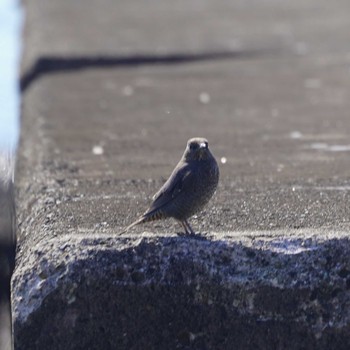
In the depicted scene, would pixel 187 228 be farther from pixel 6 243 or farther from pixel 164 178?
pixel 164 178

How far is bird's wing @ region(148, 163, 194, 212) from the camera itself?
209 inches

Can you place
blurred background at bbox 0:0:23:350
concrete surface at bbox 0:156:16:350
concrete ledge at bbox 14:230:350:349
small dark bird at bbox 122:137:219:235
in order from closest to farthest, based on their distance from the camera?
concrete ledge at bbox 14:230:350:349
small dark bird at bbox 122:137:219:235
concrete surface at bbox 0:156:16:350
blurred background at bbox 0:0:23:350

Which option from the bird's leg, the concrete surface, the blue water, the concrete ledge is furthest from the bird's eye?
the blue water

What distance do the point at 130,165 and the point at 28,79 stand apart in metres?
4.38

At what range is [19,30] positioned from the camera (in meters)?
16.4

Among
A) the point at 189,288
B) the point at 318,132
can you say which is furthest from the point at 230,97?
the point at 189,288

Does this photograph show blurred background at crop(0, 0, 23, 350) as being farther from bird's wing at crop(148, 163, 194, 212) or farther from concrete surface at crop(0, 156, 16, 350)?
bird's wing at crop(148, 163, 194, 212)

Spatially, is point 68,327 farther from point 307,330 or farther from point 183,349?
point 307,330

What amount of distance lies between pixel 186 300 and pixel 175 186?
732mm

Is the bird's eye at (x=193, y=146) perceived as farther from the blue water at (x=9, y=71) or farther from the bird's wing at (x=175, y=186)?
the blue water at (x=9, y=71)

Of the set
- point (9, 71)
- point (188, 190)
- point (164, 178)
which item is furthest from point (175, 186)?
point (9, 71)

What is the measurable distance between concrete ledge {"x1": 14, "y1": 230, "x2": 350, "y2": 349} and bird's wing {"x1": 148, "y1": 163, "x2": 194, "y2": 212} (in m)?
0.49

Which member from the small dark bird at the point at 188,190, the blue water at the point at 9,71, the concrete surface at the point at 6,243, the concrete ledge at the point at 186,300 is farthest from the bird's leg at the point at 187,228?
the blue water at the point at 9,71

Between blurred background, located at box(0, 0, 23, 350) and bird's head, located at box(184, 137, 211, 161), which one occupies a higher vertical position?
bird's head, located at box(184, 137, 211, 161)
